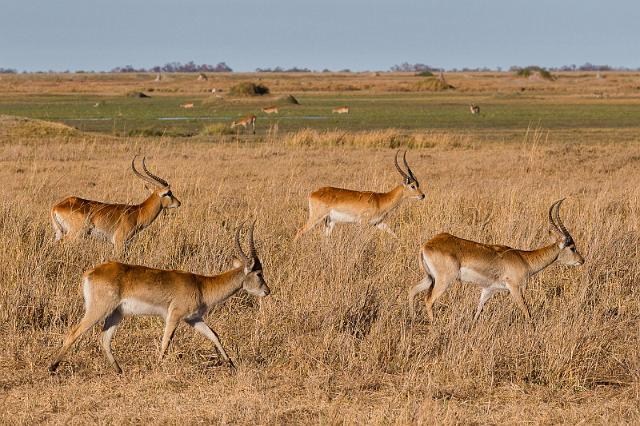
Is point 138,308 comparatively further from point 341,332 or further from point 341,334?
point 341,332

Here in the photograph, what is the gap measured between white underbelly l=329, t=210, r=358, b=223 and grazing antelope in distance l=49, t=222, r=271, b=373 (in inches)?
203

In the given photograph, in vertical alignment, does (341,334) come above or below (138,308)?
below

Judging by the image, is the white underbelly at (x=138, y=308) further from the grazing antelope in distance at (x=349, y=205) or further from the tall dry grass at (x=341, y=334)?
the grazing antelope in distance at (x=349, y=205)

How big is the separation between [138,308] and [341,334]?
148 cm

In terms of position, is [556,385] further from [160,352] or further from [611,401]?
[160,352]

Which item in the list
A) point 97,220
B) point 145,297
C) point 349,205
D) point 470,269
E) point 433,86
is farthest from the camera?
point 433,86

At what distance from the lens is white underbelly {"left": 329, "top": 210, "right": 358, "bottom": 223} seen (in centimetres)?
1188

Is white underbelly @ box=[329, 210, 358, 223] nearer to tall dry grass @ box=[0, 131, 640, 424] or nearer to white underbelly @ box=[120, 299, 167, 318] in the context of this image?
tall dry grass @ box=[0, 131, 640, 424]

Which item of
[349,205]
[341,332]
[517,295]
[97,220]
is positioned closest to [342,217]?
[349,205]

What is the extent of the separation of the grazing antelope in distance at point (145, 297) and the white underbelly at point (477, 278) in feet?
6.79

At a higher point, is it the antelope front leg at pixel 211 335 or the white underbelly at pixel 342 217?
the white underbelly at pixel 342 217

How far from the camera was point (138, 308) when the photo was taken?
6445 mm

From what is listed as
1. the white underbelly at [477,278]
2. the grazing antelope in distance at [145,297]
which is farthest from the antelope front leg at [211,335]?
the white underbelly at [477,278]

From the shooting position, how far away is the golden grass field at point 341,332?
5.83 metres
